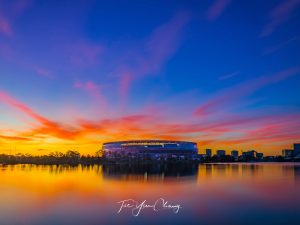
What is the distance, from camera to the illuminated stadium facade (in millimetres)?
162250

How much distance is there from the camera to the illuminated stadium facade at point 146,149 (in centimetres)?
16225

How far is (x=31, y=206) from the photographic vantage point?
27516 mm

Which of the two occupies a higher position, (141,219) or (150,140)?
(150,140)

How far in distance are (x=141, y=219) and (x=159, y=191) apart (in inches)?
656

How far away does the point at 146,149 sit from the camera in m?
164

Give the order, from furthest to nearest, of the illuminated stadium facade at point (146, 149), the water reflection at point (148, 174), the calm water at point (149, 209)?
the illuminated stadium facade at point (146, 149) < the water reflection at point (148, 174) < the calm water at point (149, 209)

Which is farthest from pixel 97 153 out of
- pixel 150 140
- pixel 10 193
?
pixel 10 193

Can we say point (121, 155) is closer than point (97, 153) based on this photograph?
Yes

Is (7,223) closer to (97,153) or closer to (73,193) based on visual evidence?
(73,193)
